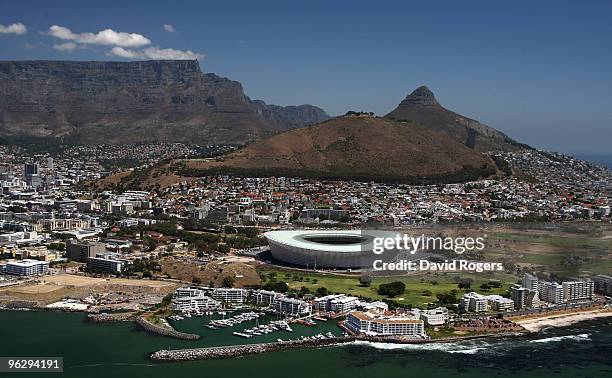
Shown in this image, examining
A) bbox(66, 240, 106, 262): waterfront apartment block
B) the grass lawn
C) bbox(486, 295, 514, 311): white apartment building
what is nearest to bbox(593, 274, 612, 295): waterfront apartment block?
the grass lawn

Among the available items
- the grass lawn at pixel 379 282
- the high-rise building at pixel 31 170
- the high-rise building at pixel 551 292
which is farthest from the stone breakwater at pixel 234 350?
the high-rise building at pixel 31 170

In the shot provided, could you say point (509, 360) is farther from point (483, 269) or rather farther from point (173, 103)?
point (173, 103)

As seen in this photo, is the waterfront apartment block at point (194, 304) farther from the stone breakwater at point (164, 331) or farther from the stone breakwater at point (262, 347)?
the stone breakwater at point (262, 347)

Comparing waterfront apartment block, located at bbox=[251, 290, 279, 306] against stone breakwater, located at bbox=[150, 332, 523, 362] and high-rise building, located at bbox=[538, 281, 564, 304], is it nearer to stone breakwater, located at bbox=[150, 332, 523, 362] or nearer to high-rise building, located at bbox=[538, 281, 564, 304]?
stone breakwater, located at bbox=[150, 332, 523, 362]

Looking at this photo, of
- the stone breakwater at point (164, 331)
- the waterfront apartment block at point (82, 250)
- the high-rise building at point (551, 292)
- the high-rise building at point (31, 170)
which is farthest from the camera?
the high-rise building at point (31, 170)

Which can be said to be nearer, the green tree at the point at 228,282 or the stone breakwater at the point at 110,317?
the stone breakwater at the point at 110,317

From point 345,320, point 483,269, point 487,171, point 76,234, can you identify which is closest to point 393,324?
point 345,320
